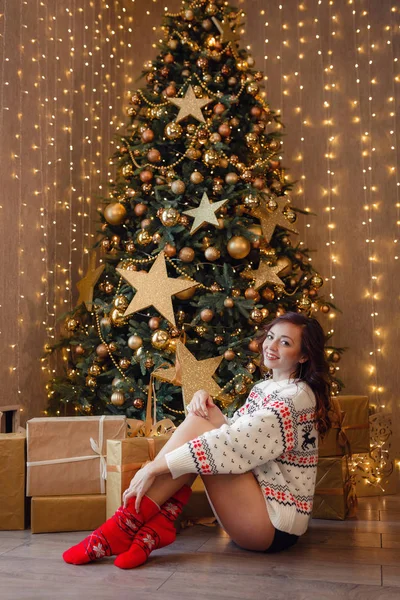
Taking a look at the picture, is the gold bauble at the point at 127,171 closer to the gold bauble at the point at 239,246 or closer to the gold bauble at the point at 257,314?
the gold bauble at the point at 239,246

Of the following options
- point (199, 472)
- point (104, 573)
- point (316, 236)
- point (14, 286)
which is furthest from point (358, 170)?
point (104, 573)

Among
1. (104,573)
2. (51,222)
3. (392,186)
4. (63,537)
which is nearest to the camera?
(104,573)

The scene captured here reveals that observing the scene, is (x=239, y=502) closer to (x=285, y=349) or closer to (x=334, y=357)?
(x=285, y=349)

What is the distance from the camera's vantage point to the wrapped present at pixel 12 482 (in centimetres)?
217

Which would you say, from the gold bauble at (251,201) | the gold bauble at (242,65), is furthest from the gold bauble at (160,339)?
the gold bauble at (242,65)

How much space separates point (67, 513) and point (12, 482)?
23 cm

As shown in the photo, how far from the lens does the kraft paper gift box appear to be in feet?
6.59

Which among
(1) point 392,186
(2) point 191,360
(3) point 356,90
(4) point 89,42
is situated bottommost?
(2) point 191,360

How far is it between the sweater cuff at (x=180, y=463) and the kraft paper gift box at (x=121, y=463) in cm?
35

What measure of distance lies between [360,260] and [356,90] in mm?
1040

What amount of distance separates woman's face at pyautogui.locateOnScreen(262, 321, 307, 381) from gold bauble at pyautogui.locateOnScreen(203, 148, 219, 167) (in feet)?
3.76

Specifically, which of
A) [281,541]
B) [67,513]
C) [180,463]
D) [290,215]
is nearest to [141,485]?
[180,463]

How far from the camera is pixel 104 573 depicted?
1.64 m

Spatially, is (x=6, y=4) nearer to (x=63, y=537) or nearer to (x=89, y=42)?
(x=89, y=42)
